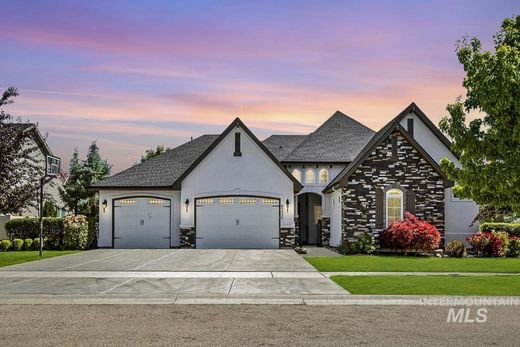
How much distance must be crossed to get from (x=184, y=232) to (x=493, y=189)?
19.1 metres

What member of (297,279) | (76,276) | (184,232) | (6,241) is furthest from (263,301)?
(6,241)

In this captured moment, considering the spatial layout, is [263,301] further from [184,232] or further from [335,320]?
[184,232]

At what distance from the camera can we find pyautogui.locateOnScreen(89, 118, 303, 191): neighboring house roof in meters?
33.6

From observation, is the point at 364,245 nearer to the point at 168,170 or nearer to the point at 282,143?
the point at 168,170

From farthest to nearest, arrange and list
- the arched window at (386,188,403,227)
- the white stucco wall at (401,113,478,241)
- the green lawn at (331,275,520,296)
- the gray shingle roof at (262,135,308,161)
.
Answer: the gray shingle roof at (262,135,308,161), the white stucco wall at (401,113,478,241), the arched window at (386,188,403,227), the green lawn at (331,275,520,296)

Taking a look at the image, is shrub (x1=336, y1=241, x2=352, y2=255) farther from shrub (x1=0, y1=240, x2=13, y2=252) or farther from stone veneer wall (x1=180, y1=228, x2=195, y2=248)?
shrub (x1=0, y1=240, x2=13, y2=252)

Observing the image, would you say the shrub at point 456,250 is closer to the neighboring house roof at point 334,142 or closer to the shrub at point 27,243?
the neighboring house roof at point 334,142

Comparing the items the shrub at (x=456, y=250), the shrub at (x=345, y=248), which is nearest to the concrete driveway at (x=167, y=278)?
the shrub at (x=345, y=248)

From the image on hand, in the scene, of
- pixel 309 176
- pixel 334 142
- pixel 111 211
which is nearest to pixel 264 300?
pixel 111 211

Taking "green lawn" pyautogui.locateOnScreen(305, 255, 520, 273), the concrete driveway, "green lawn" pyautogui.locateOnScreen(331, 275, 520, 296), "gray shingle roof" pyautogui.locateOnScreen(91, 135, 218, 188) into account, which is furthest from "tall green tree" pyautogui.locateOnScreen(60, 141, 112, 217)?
"green lawn" pyautogui.locateOnScreen(331, 275, 520, 296)

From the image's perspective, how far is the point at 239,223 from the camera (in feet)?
111

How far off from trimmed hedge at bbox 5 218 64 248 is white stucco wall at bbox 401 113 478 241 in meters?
19.9

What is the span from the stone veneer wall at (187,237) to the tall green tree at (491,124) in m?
17.2

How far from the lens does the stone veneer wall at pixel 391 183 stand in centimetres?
3028
